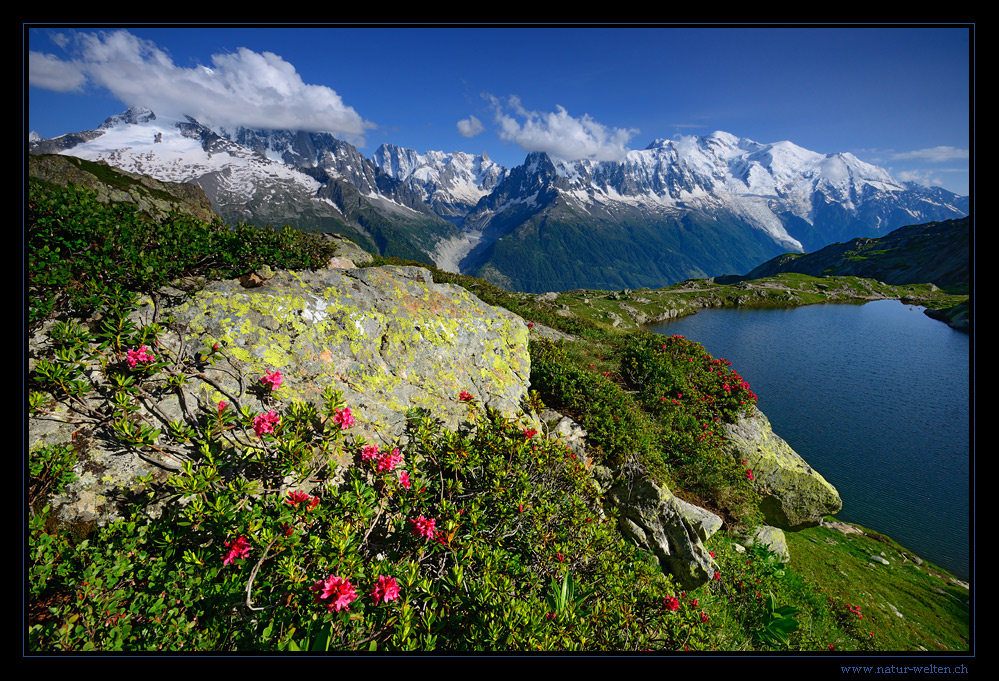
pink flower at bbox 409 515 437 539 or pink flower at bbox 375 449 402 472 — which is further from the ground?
pink flower at bbox 375 449 402 472

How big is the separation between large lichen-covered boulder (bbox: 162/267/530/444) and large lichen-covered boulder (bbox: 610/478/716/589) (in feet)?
12.6

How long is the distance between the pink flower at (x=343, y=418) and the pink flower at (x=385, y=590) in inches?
96.8

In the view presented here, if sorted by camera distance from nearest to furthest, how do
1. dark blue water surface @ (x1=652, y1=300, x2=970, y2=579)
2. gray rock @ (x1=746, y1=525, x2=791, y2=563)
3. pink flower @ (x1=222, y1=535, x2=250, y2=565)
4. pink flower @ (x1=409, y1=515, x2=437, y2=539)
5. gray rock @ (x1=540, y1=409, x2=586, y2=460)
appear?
1. pink flower @ (x1=222, y1=535, x2=250, y2=565)
2. pink flower @ (x1=409, y1=515, x2=437, y2=539)
3. gray rock @ (x1=540, y1=409, x2=586, y2=460)
4. gray rock @ (x1=746, y1=525, x2=791, y2=563)
5. dark blue water surface @ (x1=652, y1=300, x2=970, y2=579)

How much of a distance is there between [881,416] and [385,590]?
52.5m

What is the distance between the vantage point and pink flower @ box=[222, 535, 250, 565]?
4504 mm

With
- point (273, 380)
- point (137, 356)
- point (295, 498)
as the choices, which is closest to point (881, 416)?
point (295, 498)

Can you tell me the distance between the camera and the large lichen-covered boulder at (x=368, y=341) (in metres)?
7.01

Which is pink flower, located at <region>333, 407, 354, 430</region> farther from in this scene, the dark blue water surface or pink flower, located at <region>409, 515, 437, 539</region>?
the dark blue water surface

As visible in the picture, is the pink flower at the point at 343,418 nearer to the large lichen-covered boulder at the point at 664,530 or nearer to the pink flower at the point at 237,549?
the pink flower at the point at 237,549

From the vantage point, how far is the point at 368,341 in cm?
861

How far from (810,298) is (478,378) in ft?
597

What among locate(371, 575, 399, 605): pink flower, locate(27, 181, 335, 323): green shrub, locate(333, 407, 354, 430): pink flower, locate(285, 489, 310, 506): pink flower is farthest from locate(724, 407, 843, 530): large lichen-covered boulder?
locate(27, 181, 335, 323): green shrub
